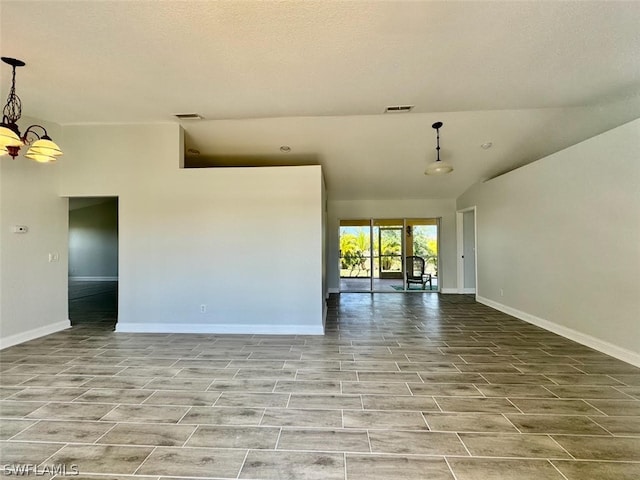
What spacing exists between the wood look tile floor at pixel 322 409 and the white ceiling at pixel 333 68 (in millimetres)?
2971

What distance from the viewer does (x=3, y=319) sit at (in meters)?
3.82

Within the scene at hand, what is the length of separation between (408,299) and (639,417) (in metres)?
4.88

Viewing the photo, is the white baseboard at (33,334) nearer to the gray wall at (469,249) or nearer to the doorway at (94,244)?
the doorway at (94,244)

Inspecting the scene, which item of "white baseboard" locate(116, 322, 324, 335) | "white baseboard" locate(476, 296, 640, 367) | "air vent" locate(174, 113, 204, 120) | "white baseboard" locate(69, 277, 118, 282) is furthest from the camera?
"white baseboard" locate(69, 277, 118, 282)

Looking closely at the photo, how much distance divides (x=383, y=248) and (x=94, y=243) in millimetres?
10329

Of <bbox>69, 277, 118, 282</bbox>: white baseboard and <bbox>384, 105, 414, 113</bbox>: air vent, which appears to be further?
<bbox>69, 277, 118, 282</bbox>: white baseboard

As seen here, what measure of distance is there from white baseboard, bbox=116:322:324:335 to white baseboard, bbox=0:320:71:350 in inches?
35.3

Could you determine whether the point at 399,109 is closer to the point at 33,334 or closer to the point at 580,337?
the point at 580,337

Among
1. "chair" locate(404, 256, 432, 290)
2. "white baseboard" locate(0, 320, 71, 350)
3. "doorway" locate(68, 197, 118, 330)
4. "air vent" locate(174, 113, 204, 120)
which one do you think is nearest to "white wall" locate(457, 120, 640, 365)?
"chair" locate(404, 256, 432, 290)

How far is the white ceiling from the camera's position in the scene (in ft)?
7.09

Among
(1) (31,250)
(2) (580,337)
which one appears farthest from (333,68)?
(1) (31,250)

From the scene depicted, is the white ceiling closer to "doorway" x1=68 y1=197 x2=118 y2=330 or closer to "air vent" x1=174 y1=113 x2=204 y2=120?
"air vent" x1=174 y1=113 x2=204 y2=120

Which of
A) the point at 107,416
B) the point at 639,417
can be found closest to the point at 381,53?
the point at 639,417

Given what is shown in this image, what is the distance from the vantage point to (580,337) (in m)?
3.88
